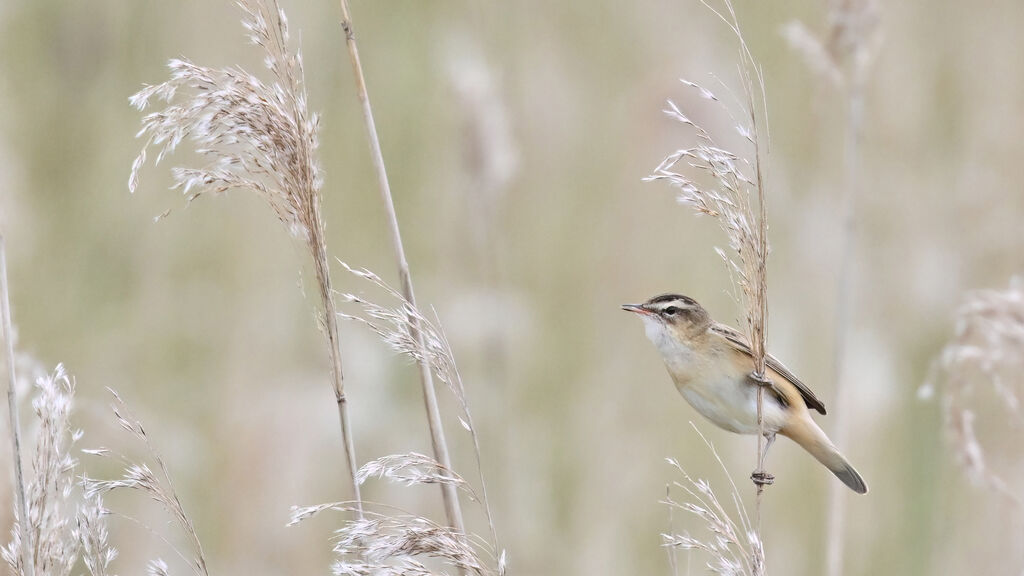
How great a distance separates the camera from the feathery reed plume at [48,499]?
5.80 feet

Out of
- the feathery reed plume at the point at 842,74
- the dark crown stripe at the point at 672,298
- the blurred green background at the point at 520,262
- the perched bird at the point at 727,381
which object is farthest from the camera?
the blurred green background at the point at 520,262

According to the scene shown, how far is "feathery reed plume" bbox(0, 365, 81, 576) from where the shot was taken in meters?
1.77

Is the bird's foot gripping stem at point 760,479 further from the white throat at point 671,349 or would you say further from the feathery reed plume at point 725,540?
the white throat at point 671,349

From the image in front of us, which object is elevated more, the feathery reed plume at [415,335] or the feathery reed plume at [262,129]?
the feathery reed plume at [262,129]

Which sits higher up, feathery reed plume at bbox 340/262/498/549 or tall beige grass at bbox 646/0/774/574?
tall beige grass at bbox 646/0/774/574

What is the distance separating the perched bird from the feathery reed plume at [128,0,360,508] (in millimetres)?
1035

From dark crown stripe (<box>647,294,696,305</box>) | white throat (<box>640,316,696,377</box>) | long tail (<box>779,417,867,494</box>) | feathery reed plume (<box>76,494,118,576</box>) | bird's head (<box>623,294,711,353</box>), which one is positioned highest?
dark crown stripe (<box>647,294,696,305</box>)

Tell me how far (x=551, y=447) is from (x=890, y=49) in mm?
2380

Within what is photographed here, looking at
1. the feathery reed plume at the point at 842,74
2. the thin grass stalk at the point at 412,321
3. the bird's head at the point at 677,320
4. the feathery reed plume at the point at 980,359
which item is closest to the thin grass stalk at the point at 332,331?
the thin grass stalk at the point at 412,321

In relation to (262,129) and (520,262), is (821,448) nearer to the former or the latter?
(262,129)

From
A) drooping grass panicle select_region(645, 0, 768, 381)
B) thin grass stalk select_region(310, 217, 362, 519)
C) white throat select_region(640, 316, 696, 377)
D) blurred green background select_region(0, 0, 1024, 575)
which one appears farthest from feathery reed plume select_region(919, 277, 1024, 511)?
blurred green background select_region(0, 0, 1024, 575)

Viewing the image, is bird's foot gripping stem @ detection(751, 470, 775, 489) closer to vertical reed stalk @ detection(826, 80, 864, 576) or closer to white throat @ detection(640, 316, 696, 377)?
white throat @ detection(640, 316, 696, 377)

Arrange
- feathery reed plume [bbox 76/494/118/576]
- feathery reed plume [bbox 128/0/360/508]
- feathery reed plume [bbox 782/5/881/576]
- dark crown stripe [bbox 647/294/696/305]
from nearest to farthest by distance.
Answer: feathery reed plume [bbox 76/494/118/576]
feathery reed plume [bbox 128/0/360/508]
dark crown stripe [bbox 647/294/696/305]
feathery reed plume [bbox 782/5/881/576]

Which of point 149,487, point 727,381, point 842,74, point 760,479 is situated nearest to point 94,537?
point 149,487
